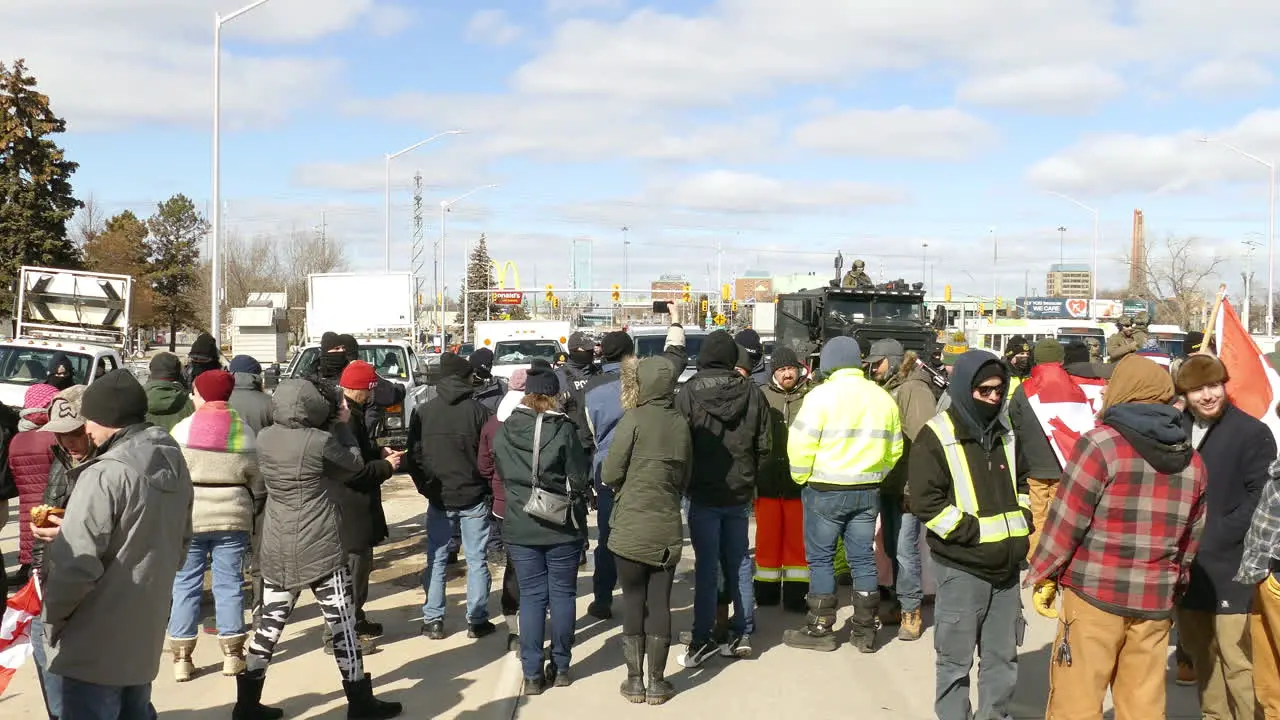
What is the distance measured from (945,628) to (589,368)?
5.82 meters

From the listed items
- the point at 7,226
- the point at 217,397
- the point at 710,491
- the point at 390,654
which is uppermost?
the point at 7,226

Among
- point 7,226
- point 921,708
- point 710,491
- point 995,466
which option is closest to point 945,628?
point 995,466

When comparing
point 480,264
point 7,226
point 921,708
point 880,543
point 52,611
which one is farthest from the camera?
point 480,264

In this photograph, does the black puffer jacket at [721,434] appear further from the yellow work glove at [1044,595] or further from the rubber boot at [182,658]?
the rubber boot at [182,658]

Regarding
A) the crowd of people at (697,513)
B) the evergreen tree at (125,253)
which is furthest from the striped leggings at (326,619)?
the evergreen tree at (125,253)

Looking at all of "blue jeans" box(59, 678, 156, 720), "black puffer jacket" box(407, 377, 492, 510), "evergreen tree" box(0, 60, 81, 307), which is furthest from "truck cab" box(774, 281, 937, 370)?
"evergreen tree" box(0, 60, 81, 307)

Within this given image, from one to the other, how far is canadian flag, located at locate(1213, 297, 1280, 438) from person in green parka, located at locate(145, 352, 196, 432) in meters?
6.55

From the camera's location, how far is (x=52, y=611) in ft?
13.6

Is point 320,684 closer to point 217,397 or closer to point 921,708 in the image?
point 217,397

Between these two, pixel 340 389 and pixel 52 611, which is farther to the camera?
pixel 340 389

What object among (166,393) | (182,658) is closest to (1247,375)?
(182,658)

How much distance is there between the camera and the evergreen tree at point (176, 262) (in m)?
72.5

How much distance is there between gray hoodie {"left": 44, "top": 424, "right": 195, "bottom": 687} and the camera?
4.15m

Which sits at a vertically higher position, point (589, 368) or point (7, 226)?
point (7, 226)
